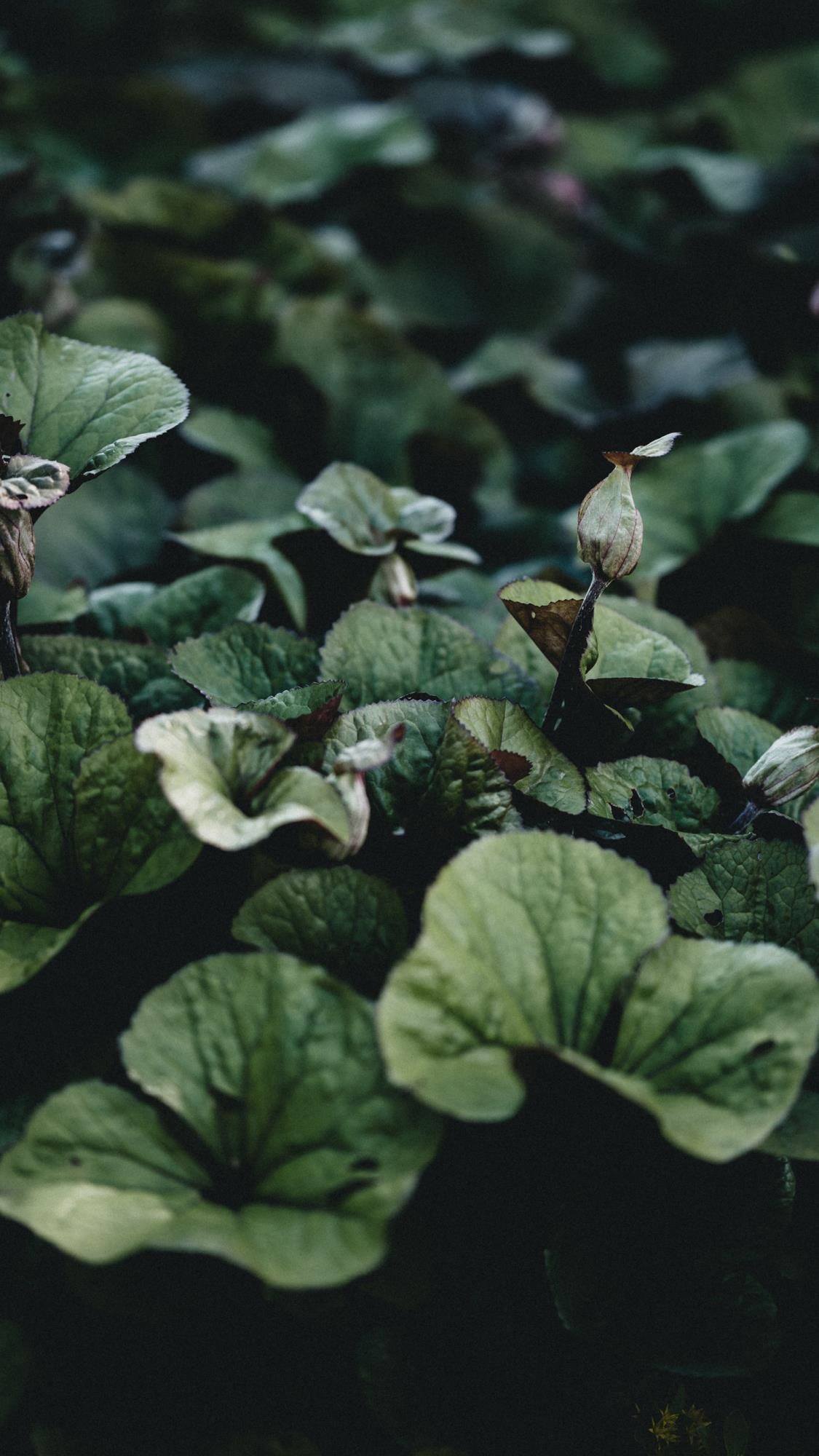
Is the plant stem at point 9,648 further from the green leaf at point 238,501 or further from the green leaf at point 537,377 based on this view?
the green leaf at point 537,377

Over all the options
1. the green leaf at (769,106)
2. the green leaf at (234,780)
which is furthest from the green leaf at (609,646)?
the green leaf at (769,106)

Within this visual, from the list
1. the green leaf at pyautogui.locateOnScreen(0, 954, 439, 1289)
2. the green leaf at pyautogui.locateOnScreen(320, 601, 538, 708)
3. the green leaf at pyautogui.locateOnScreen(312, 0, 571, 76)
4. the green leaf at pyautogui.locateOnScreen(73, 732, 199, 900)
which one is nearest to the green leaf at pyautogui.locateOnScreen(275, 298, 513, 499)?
the green leaf at pyautogui.locateOnScreen(320, 601, 538, 708)

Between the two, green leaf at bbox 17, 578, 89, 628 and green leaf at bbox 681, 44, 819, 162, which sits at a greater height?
green leaf at bbox 681, 44, 819, 162

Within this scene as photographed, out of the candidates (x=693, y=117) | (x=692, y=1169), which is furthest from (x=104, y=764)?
(x=693, y=117)

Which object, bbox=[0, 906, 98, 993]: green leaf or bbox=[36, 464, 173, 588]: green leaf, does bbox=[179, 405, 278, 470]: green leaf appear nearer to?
bbox=[36, 464, 173, 588]: green leaf

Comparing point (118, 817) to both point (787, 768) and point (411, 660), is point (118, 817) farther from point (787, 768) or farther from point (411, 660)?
point (787, 768)

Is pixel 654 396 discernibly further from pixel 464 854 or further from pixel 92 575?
pixel 464 854
